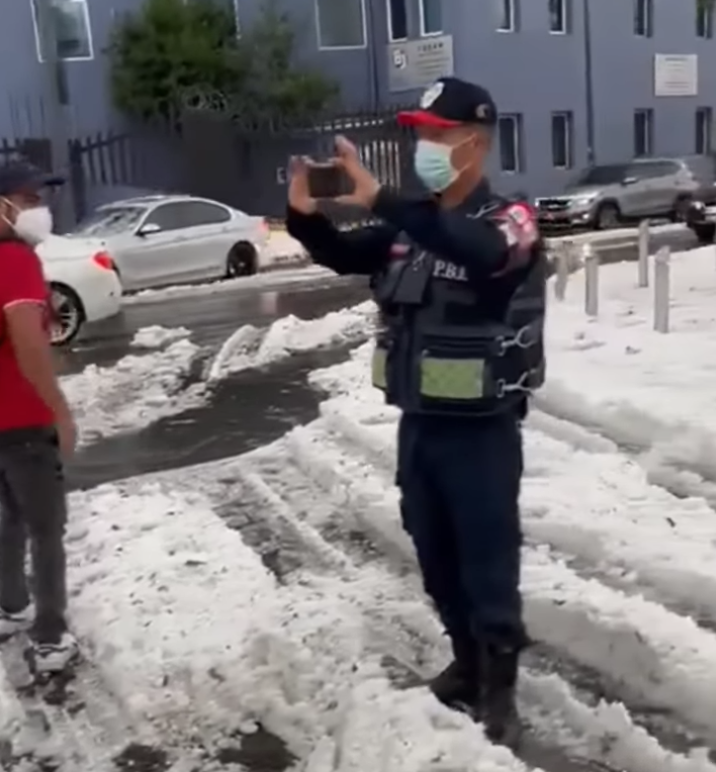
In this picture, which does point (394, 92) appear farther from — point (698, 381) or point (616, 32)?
point (698, 381)

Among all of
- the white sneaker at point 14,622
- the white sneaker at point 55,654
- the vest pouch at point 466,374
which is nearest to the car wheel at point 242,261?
the white sneaker at point 14,622

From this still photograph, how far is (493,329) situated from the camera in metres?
3.79

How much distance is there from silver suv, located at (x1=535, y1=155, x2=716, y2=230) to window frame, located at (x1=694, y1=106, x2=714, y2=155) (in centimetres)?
715

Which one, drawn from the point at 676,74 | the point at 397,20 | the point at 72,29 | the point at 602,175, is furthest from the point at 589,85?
the point at 72,29

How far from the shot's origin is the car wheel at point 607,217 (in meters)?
27.9

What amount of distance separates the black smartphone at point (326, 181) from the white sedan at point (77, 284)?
1011 cm

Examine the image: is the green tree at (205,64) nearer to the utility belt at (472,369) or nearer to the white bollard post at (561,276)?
the white bollard post at (561,276)

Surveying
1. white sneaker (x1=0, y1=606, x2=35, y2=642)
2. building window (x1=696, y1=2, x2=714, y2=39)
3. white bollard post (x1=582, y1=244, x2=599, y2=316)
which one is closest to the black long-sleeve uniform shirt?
white sneaker (x1=0, y1=606, x2=35, y2=642)

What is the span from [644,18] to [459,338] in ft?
107

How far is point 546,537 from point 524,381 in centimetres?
224

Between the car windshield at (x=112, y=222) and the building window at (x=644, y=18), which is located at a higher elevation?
the building window at (x=644, y=18)

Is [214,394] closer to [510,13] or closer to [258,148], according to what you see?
[258,148]

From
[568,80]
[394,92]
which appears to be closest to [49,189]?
[394,92]

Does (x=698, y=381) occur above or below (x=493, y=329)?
below
